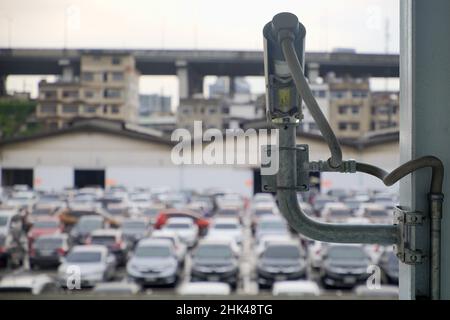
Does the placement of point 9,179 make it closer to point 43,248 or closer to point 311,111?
point 43,248

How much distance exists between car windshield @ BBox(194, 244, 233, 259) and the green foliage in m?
2.65

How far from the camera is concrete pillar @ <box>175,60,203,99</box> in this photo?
477 cm

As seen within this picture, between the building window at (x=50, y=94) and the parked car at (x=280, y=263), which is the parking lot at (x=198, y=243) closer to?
the parked car at (x=280, y=263)

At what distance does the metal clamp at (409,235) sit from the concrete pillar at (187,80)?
407cm

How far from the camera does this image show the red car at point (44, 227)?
24.0 feet

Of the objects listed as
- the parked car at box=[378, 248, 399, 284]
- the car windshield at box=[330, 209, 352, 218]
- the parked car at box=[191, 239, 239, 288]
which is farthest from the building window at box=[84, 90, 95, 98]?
the parked car at box=[378, 248, 399, 284]

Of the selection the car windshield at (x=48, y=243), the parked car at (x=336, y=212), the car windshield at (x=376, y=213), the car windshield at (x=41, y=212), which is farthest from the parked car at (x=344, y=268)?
the car windshield at (x=41, y=212)

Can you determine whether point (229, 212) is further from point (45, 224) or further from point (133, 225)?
point (45, 224)

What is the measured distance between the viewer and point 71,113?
26.5ft

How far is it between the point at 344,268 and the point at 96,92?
4149 millimetres

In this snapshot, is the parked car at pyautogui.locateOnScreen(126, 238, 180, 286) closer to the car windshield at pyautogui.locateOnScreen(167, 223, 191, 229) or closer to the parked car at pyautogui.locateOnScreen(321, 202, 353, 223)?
the car windshield at pyautogui.locateOnScreen(167, 223, 191, 229)

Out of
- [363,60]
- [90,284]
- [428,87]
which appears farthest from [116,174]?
[428,87]

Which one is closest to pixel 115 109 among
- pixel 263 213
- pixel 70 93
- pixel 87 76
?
pixel 87 76

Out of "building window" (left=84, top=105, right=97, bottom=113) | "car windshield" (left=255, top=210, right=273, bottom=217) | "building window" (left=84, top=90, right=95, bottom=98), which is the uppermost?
"building window" (left=84, top=90, right=95, bottom=98)
